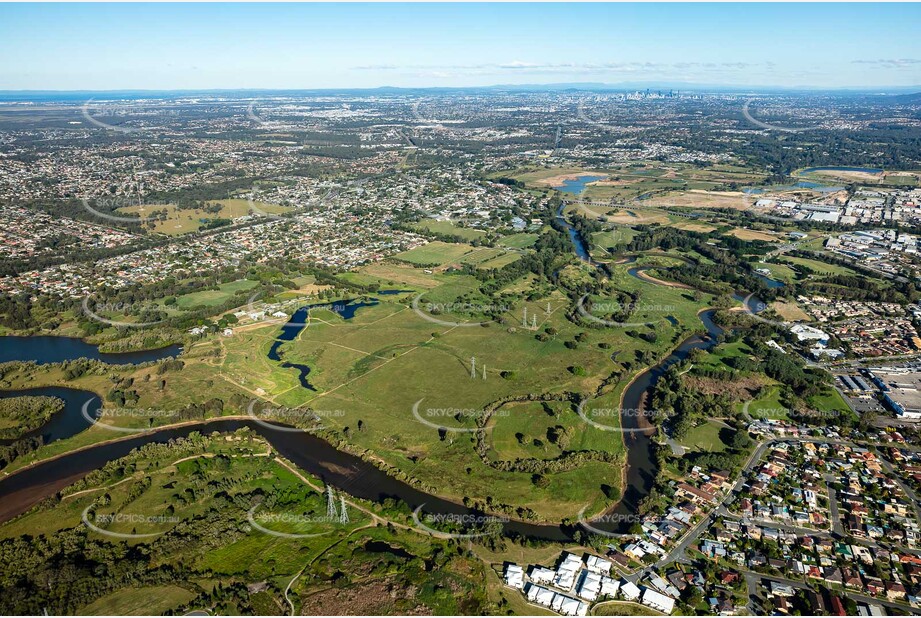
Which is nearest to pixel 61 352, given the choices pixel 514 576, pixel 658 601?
pixel 514 576

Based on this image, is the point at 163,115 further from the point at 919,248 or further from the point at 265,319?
the point at 919,248

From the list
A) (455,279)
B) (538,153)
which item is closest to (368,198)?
(455,279)

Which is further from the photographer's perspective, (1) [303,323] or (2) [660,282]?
(2) [660,282]

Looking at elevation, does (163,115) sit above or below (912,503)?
above

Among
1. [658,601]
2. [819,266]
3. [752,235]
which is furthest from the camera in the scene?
[752,235]

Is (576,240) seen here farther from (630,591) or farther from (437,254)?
(630,591)

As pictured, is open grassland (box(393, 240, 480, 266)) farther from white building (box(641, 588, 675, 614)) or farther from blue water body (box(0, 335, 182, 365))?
white building (box(641, 588, 675, 614))

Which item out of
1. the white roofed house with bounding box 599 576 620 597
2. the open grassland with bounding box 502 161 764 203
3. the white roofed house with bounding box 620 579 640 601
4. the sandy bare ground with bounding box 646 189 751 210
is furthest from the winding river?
the open grassland with bounding box 502 161 764 203
